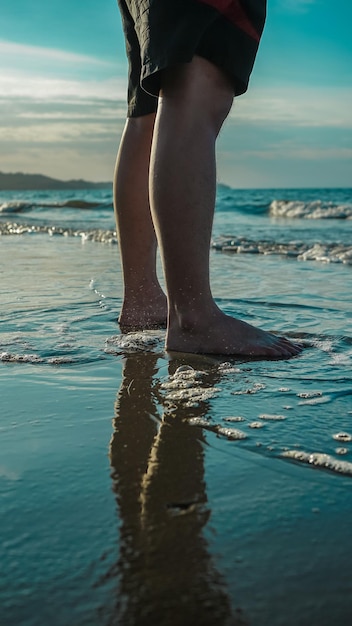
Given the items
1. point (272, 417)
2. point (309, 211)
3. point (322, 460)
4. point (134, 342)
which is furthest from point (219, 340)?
point (309, 211)

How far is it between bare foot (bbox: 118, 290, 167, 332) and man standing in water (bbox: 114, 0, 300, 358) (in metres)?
0.41

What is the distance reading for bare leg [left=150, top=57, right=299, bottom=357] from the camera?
1909 millimetres

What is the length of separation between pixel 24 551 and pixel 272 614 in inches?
11.7

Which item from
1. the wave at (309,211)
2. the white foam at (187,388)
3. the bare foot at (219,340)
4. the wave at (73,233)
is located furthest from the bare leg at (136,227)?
the wave at (309,211)

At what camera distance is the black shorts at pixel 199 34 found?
183 centimetres

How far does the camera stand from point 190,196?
1913 millimetres

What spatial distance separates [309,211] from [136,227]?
15.7m

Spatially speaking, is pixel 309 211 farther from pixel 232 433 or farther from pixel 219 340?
pixel 232 433

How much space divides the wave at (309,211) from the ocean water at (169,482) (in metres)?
13.8

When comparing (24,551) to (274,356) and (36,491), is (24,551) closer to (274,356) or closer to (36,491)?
(36,491)

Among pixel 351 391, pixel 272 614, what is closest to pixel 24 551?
pixel 272 614

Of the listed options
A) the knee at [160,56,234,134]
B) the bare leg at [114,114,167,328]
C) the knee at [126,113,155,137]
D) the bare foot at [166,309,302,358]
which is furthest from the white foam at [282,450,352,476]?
the knee at [126,113,155,137]

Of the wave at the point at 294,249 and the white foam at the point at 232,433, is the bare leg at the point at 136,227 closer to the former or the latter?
the white foam at the point at 232,433

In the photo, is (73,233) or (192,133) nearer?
(192,133)
